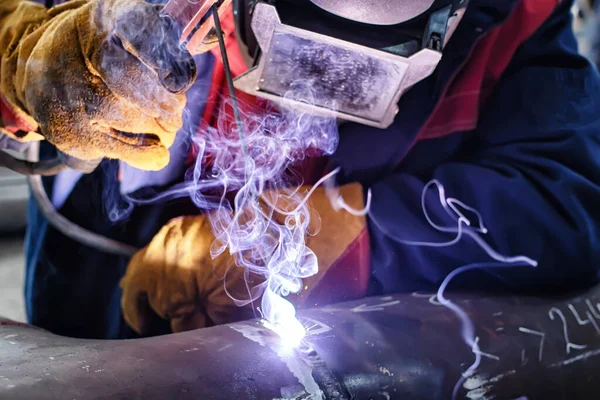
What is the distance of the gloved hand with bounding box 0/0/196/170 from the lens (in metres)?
0.67

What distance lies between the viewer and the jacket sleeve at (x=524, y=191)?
902 millimetres

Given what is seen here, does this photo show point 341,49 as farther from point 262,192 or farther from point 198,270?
point 198,270

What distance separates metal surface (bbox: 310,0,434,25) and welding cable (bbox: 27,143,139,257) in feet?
2.57

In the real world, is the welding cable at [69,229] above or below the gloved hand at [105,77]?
below

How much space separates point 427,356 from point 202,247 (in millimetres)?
493

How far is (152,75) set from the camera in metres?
0.71

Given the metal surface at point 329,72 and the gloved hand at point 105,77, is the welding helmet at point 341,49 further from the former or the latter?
the gloved hand at point 105,77

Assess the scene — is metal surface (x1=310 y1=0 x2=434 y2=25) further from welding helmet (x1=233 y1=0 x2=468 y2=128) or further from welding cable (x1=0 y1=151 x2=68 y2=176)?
welding cable (x1=0 y1=151 x2=68 y2=176)

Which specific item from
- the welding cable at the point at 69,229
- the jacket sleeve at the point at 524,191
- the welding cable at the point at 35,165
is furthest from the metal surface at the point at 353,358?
the welding cable at the point at 69,229

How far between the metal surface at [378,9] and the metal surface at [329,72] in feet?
0.16

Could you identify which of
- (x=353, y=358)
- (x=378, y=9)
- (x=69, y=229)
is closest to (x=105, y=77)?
(x=378, y=9)

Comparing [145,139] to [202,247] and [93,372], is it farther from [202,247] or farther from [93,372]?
[93,372]

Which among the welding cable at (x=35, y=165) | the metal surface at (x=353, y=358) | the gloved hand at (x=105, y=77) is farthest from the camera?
the welding cable at (x=35, y=165)

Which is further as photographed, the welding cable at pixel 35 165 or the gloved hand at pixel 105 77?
the welding cable at pixel 35 165
